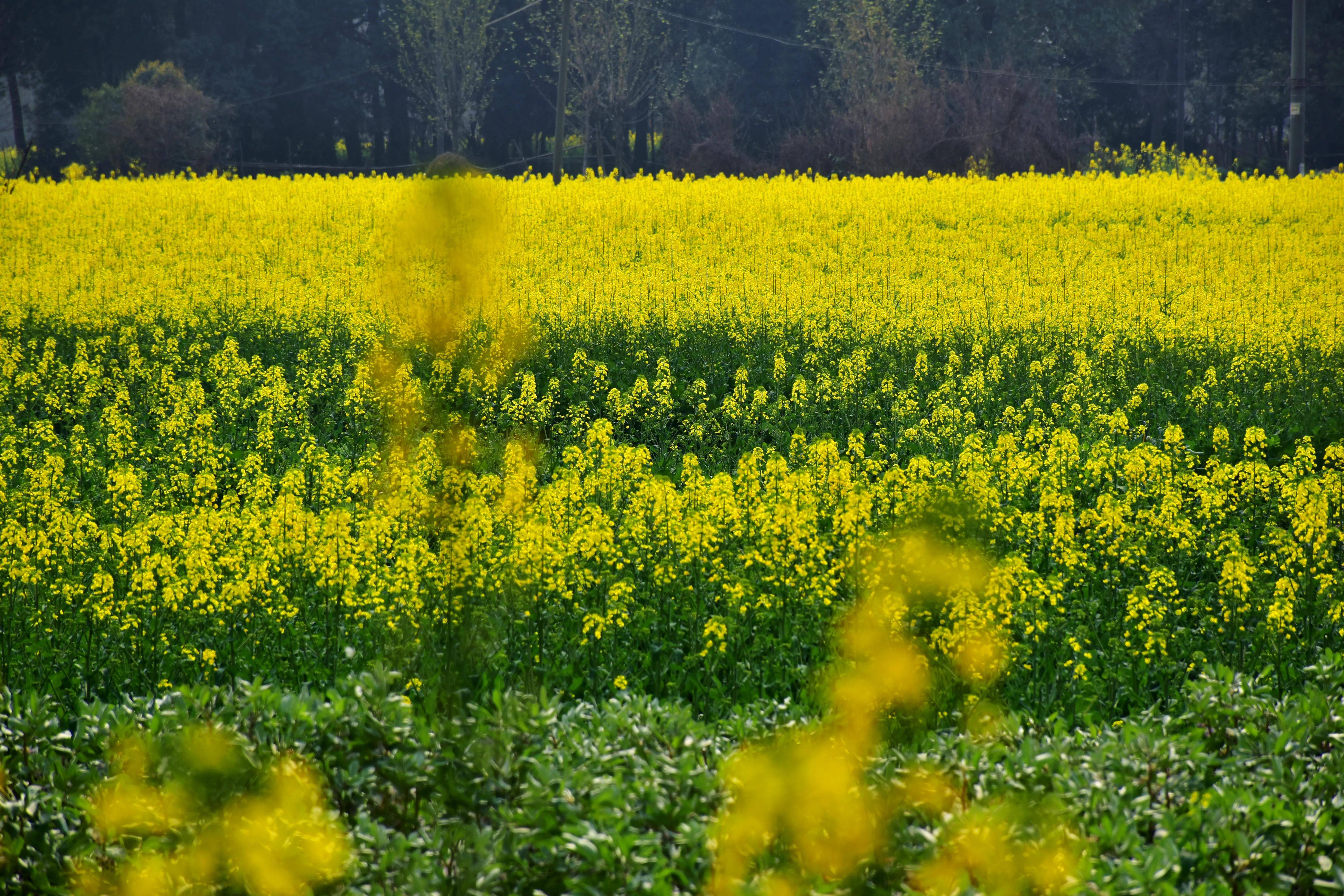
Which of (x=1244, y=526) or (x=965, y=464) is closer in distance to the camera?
(x=1244, y=526)

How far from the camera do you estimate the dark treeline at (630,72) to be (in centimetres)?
3803

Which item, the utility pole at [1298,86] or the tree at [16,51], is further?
the tree at [16,51]

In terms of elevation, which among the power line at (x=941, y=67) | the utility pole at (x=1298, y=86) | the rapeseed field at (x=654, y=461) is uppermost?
the power line at (x=941, y=67)

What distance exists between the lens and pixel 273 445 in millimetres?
8305

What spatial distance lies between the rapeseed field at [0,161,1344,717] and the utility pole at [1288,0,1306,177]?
668cm

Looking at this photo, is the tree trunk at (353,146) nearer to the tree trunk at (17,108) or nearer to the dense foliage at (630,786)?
the tree trunk at (17,108)

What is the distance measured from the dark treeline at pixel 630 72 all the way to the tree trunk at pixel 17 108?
0.55 ft

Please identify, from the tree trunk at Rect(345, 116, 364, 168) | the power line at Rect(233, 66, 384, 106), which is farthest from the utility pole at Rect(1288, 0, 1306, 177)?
the tree trunk at Rect(345, 116, 364, 168)

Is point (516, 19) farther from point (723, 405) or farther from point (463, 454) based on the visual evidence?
point (463, 454)

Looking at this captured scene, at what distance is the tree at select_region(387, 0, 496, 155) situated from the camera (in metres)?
36.2

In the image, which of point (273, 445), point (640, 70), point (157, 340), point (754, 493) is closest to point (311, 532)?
point (754, 493)

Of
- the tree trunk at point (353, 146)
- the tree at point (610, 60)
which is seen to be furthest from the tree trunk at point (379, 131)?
the tree at point (610, 60)

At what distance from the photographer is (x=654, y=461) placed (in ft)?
27.6

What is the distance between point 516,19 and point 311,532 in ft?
141
